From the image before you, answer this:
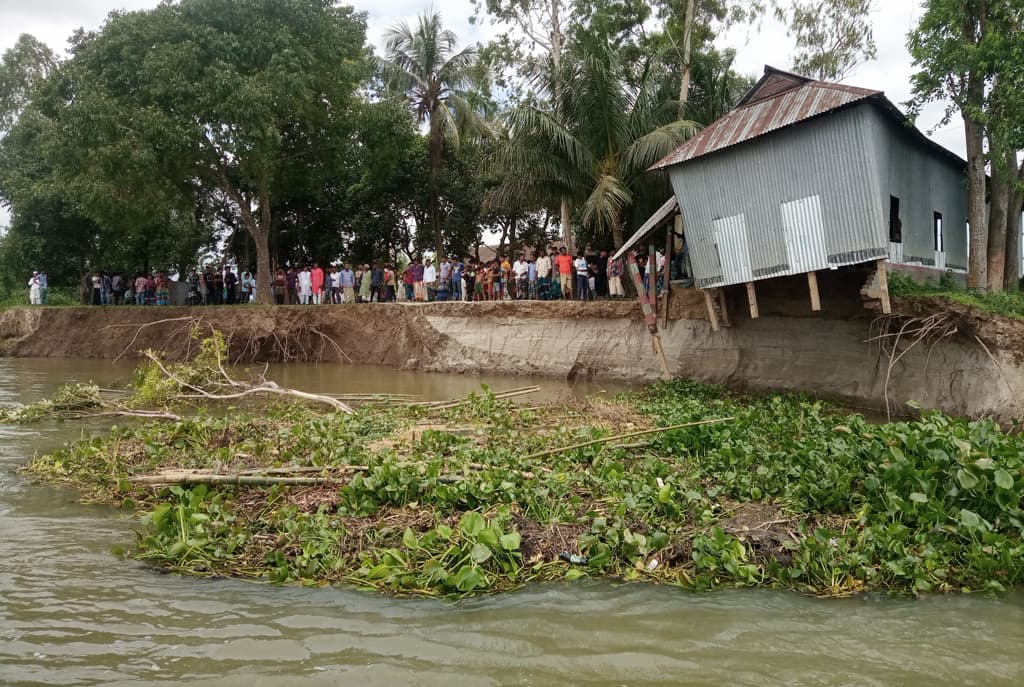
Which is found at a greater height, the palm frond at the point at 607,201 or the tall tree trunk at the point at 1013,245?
the palm frond at the point at 607,201

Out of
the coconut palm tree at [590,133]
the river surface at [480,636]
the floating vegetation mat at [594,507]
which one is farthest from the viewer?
the coconut palm tree at [590,133]

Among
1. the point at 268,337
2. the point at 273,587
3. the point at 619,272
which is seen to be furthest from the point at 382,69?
the point at 273,587

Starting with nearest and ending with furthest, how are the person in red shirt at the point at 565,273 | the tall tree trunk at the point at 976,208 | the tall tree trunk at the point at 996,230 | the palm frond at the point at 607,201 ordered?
the tall tree trunk at the point at 976,208
the tall tree trunk at the point at 996,230
the palm frond at the point at 607,201
the person in red shirt at the point at 565,273

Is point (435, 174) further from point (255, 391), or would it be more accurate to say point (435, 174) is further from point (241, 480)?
point (241, 480)

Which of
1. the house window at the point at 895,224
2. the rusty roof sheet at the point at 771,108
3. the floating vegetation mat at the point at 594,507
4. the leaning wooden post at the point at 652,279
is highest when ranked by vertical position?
the rusty roof sheet at the point at 771,108

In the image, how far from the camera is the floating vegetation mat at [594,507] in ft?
18.6

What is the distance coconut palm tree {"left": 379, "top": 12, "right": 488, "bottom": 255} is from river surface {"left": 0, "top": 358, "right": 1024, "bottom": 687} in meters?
22.7

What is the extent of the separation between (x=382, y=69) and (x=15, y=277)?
2192 cm

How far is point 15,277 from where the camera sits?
35.1 meters

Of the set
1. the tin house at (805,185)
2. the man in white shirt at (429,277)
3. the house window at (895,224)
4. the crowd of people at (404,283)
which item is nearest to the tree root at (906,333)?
the tin house at (805,185)

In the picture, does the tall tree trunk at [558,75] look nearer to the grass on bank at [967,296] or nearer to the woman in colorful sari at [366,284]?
the woman in colorful sari at [366,284]

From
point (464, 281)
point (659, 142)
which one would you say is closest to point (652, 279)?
point (659, 142)

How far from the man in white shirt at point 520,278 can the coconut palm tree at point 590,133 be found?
91.7 inches

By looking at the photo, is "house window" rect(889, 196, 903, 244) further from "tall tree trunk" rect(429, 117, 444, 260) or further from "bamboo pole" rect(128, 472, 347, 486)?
"tall tree trunk" rect(429, 117, 444, 260)
